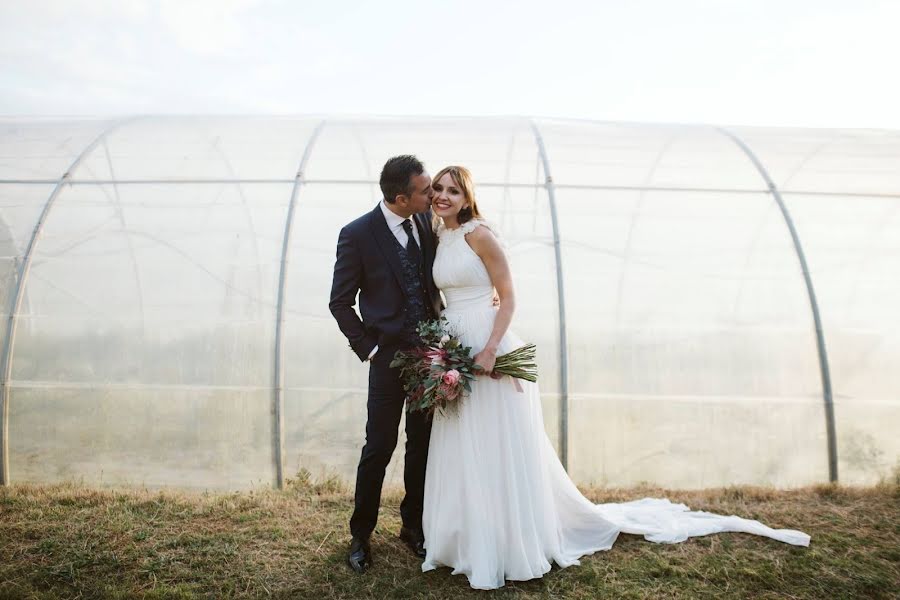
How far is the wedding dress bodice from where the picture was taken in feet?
13.1

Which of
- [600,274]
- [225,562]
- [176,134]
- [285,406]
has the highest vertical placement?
[176,134]

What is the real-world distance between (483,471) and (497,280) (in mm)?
1289

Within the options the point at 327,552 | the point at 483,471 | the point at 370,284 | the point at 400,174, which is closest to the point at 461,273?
the point at 370,284

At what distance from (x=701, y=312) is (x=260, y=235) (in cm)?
477

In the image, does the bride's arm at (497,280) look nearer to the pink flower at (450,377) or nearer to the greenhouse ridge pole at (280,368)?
the pink flower at (450,377)

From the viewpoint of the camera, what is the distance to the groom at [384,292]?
3.96 m

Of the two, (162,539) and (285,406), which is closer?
(162,539)

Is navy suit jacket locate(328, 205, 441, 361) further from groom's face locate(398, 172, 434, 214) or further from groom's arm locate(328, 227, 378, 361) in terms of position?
groom's face locate(398, 172, 434, 214)

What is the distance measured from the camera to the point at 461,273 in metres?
3.98

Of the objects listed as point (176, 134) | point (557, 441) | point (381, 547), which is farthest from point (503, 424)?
point (176, 134)

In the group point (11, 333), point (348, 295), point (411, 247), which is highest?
point (411, 247)

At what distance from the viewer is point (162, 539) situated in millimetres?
4613

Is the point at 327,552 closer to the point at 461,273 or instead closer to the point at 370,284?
the point at 370,284

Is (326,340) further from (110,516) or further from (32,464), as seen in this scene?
(32,464)
